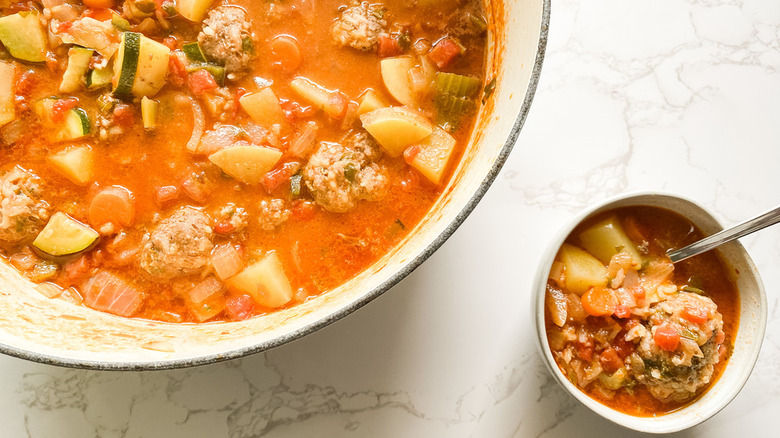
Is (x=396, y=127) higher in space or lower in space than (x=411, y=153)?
higher

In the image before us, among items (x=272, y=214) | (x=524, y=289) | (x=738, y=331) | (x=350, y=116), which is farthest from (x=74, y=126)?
(x=738, y=331)

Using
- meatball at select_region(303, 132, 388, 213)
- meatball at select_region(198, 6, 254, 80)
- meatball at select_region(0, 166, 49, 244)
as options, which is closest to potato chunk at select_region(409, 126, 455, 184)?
meatball at select_region(303, 132, 388, 213)

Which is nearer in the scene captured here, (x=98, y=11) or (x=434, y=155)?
(x=434, y=155)

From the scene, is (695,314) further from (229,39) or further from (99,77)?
(99,77)

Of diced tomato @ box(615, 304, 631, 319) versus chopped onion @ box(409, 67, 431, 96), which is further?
chopped onion @ box(409, 67, 431, 96)

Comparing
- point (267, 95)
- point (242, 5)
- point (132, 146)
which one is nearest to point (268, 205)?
point (267, 95)

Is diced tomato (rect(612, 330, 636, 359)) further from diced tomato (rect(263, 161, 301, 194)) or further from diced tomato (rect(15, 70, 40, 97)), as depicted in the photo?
diced tomato (rect(15, 70, 40, 97))

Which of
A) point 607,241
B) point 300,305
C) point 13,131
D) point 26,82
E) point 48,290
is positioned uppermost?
point 607,241

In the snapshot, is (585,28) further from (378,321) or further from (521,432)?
(521,432)
